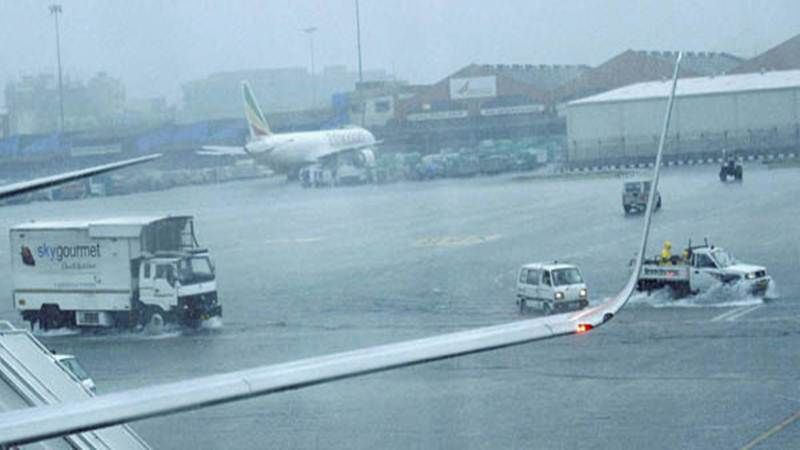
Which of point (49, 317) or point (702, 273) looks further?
point (702, 273)

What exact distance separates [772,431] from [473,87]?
87.1 inches

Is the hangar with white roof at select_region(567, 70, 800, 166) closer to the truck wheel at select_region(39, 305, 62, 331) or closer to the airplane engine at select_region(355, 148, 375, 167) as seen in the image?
the airplane engine at select_region(355, 148, 375, 167)

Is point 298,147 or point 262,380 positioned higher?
point 298,147

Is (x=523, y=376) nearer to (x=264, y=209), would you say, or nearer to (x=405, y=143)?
(x=405, y=143)

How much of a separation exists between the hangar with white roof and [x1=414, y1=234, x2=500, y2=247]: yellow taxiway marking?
3.70 m

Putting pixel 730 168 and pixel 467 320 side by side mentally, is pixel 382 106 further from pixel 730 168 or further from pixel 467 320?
pixel 730 168

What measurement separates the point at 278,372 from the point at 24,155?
341 centimetres

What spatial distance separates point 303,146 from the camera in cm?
840

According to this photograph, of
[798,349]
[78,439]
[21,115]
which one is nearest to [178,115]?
[21,115]

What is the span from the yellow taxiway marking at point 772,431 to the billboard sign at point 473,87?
2119mm

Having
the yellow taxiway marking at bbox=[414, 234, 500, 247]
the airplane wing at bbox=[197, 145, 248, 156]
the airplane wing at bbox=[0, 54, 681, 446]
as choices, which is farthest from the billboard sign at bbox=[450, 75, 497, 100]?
the yellow taxiway marking at bbox=[414, 234, 500, 247]

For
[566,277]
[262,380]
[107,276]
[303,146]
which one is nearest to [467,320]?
[566,277]

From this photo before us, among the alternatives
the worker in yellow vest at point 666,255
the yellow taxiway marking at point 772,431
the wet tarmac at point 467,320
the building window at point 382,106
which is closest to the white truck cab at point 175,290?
the wet tarmac at point 467,320

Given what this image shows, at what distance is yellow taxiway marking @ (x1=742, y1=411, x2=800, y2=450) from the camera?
543 cm
